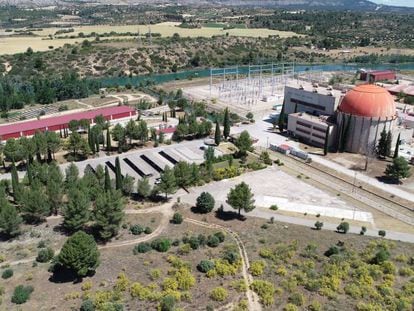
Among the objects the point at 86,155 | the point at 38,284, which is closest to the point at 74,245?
the point at 38,284

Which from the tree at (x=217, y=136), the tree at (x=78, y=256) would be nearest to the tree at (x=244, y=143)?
the tree at (x=217, y=136)

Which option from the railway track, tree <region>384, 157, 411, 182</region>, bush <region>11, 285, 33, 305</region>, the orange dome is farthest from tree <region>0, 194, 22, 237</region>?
the orange dome

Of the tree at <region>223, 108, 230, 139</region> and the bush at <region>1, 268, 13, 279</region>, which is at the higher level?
the tree at <region>223, 108, 230, 139</region>

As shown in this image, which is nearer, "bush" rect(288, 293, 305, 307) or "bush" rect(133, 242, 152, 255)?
"bush" rect(288, 293, 305, 307)

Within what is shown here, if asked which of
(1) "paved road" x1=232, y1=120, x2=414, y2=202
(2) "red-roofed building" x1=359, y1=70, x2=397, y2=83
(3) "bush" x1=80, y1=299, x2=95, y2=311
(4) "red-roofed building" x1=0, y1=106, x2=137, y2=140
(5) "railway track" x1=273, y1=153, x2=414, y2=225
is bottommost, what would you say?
(5) "railway track" x1=273, y1=153, x2=414, y2=225

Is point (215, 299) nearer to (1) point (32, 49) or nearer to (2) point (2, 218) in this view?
(2) point (2, 218)

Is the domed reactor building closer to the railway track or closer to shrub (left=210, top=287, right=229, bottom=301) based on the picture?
the railway track
